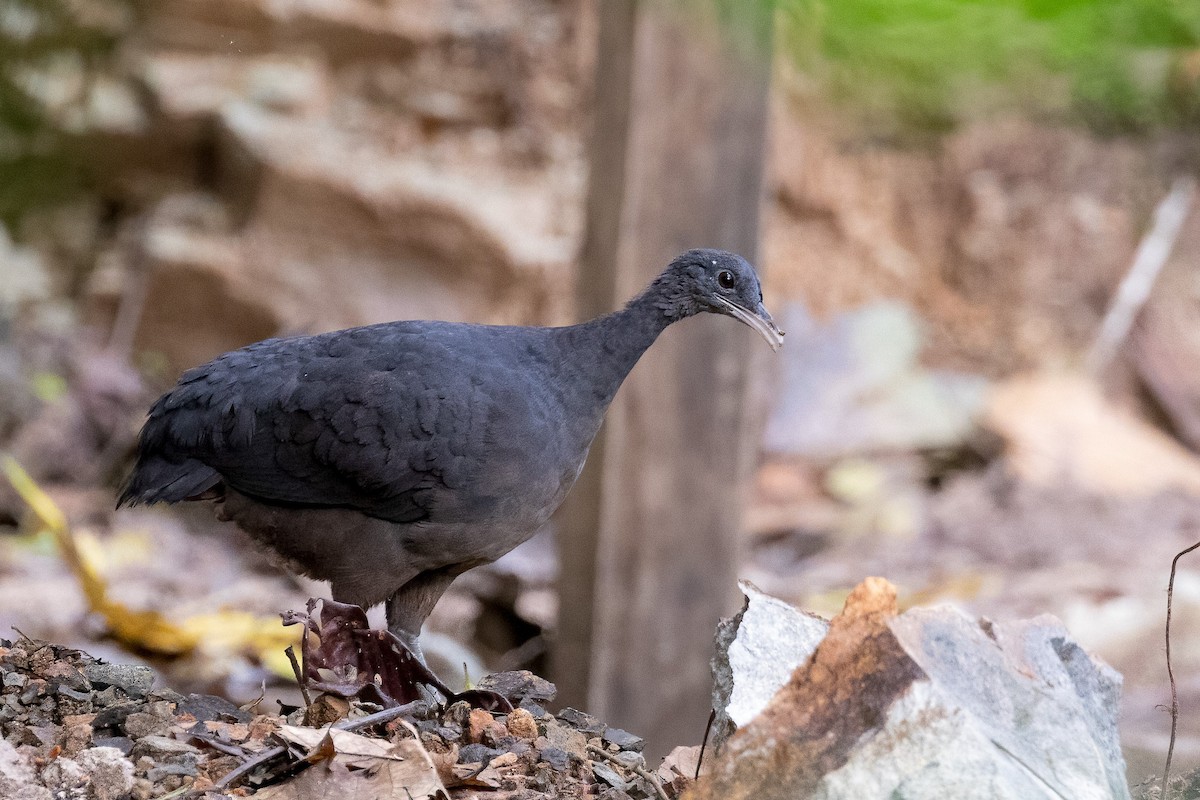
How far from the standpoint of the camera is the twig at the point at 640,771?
Result: 2.56m

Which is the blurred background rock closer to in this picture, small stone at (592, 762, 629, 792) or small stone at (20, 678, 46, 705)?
small stone at (20, 678, 46, 705)

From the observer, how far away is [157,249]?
321 inches

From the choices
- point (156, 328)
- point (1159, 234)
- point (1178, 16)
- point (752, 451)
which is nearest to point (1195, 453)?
point (1159, 234)

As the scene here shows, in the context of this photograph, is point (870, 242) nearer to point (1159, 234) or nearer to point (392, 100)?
point (1159, 234)

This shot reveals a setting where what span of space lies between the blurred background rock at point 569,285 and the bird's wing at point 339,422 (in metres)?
2.20

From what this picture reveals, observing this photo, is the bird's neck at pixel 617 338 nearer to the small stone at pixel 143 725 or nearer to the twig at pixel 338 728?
the twig at pixel 338 728

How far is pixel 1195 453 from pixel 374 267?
628 centimetres

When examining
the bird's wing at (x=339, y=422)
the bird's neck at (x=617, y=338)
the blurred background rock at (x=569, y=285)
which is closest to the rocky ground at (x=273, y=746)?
the bird's wing at (x=339, y=422)

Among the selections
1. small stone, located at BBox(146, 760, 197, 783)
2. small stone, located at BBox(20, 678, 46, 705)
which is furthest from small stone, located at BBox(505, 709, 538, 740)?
small stone, located at BBox(20, 678, 46, 705)

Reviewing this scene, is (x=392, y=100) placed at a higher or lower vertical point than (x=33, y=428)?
higher

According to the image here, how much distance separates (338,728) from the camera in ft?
8.06

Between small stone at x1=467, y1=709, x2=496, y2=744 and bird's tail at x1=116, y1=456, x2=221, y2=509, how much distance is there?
4.56 ft

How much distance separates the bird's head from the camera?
141 inches

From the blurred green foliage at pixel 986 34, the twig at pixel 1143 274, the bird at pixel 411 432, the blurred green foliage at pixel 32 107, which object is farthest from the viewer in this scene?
the twig at pixel 1143 274
